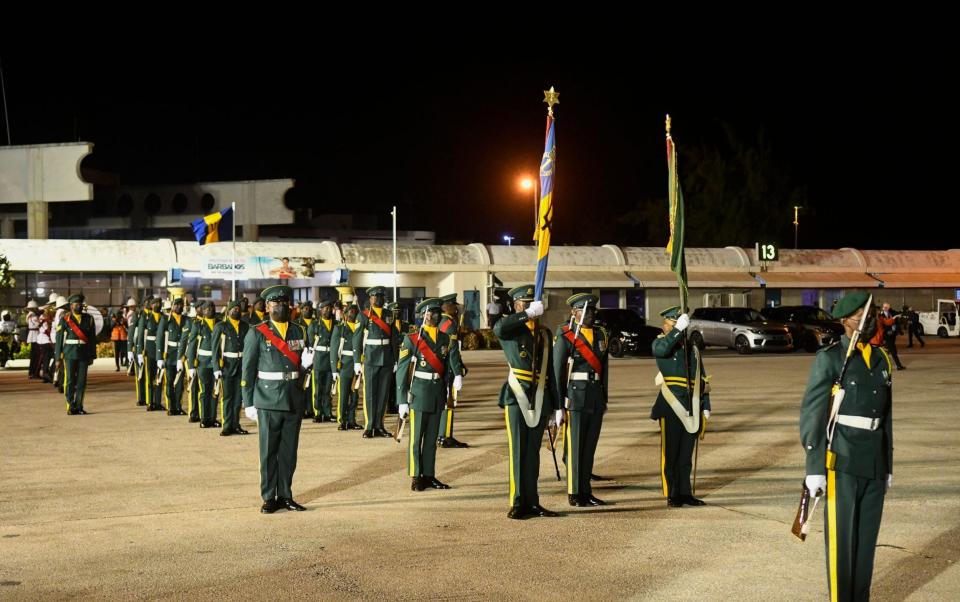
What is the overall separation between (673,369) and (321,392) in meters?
7.94

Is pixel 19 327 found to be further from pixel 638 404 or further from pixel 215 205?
pixel 638 404

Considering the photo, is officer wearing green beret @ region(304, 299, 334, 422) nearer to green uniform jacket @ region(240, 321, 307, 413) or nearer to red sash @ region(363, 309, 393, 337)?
red sash @ region(363, 309, 393, 337)

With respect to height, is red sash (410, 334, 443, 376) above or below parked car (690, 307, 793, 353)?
above

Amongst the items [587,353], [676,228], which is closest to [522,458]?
[587,353]

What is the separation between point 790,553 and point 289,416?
14.0 feet

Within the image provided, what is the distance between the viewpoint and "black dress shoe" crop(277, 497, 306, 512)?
922 cm

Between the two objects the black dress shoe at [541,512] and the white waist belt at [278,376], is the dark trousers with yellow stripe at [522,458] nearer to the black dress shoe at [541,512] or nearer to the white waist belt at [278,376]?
the black dress shoe at [541,512]

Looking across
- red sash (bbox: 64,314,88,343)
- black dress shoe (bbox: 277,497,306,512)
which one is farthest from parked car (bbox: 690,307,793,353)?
black dress shoe (bbox: 277,497,306,512)

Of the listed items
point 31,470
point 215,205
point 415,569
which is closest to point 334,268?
point 215,205

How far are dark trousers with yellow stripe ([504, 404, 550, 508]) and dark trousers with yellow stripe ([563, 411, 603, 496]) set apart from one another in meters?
0.44

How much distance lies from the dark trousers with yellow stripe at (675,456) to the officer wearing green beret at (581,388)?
0.58 m

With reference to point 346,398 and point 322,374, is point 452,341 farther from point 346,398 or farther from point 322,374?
point 322,374

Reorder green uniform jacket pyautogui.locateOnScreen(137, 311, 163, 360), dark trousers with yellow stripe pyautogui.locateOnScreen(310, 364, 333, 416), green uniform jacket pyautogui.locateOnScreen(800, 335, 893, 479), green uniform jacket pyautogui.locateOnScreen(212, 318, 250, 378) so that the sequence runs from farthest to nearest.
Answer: green uniform jacket pyautogui.locateOnScreen(137, 311, 163, 360)
dark trousers with yellow stripe pyautogui.locateOnScreen(310, 364, 333, 416)
green uniform jacket pyautogui.locateOnScreen(212, 318, 250, 378)
green uniform jacket pyautogui.locateOnScreen(800, 335, 893, 479)

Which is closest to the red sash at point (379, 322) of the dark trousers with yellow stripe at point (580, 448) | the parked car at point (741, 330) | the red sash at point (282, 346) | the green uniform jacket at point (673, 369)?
the red sash at point (282, 346)
